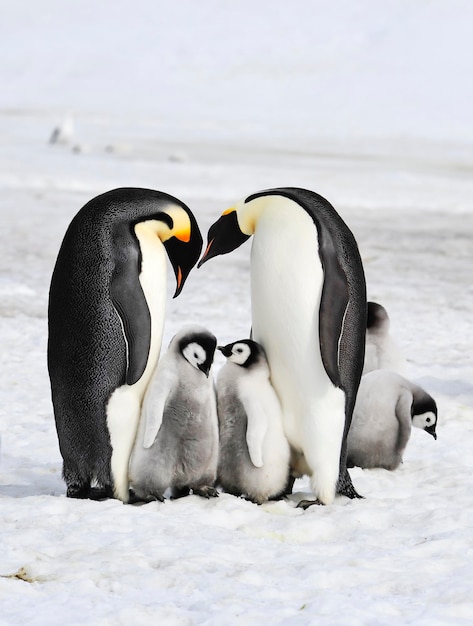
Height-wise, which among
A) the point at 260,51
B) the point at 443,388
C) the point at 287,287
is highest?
the point at 260,51

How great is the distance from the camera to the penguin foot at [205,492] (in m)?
3.63

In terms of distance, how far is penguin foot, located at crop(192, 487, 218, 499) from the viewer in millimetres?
3631

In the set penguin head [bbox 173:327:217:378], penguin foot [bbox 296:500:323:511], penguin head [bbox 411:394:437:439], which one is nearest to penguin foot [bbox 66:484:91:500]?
penguin head [bbox 173:327:217:378]

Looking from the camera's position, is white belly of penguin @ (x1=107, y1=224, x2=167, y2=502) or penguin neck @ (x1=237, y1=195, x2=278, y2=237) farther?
penguin neck @ (x1=237, y1=195, x2=278, y2=237)

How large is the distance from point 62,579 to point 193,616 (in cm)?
40

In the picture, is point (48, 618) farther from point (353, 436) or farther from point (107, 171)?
point (107, 171)

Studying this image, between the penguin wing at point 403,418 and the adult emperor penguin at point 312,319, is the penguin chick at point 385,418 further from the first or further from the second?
the adult emperor penguin at point 312,319

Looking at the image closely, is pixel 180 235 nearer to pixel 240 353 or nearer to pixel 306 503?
pixel 240 353

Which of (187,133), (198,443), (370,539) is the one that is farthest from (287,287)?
(187,133)

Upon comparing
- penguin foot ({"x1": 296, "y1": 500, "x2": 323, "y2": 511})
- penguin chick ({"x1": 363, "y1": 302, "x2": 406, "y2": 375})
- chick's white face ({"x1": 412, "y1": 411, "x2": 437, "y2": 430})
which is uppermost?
penguin chick ({"x1": 363, "y1": 302, "x2": 406, "y2": 375})

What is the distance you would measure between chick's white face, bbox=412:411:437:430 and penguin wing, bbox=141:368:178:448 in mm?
1269

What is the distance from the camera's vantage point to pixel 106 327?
3.59m

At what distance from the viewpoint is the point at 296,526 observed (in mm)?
3371

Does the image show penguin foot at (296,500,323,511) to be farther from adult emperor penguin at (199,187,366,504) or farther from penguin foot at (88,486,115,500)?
penguin foot at (88,486,115,500)
